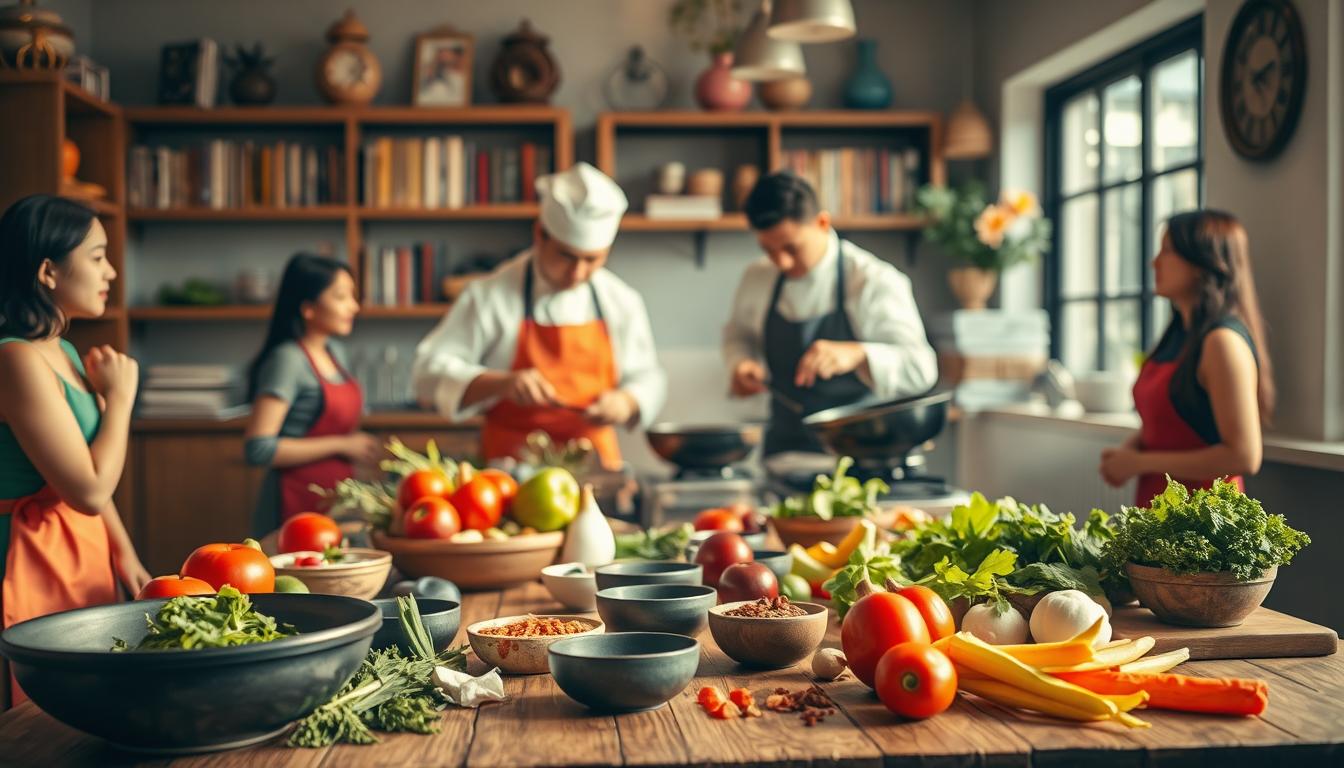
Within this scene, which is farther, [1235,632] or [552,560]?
[552,560]

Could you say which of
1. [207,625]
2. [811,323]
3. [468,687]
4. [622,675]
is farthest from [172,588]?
[811,323]

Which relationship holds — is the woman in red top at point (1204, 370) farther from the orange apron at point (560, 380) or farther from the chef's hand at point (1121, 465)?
the orange apron at point (560, 380)

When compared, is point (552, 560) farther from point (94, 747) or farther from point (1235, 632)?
point (1235, 632)

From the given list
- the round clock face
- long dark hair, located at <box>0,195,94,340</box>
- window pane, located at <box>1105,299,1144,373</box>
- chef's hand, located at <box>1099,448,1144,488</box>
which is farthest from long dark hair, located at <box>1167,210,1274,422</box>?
long dark hair, located at <box>0,195,94,340</box>

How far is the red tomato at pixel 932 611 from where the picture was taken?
1.33 meters

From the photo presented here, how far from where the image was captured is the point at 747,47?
10.3 ft

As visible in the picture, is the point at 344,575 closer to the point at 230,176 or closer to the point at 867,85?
the point at 230,176

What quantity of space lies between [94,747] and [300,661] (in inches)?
9.8

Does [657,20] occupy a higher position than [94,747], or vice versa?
[657,20]

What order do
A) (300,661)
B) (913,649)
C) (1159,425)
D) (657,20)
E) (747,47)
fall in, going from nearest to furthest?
(300,661)
(913,649)
(1159,425)
(747,47)
(657,20)

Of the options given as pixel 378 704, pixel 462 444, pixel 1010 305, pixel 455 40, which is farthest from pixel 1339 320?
pixel 455 40

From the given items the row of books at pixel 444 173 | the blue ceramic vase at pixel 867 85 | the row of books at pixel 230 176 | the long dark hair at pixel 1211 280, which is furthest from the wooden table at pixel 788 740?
the blue ceramic vase at pixel 867 85

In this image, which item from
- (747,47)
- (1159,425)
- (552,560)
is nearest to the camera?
(552,560)

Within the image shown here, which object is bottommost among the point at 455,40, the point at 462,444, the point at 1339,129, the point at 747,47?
the point at 462,444
